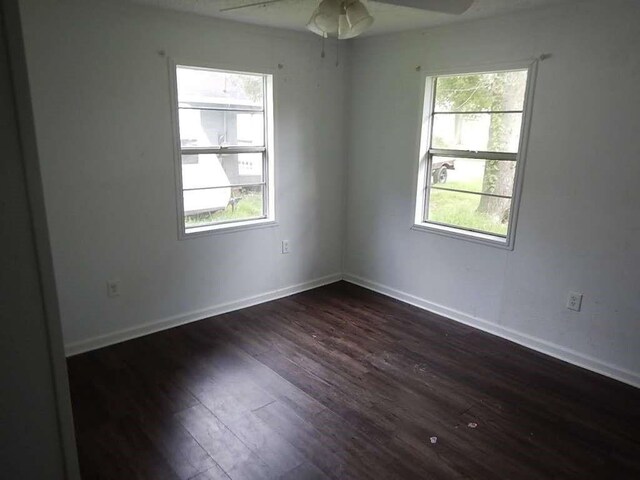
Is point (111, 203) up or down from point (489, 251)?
up

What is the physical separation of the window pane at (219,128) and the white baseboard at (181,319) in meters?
1.31

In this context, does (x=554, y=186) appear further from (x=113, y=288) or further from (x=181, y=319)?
(x=113, y=288)

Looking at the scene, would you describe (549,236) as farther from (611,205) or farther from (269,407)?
(269,407)

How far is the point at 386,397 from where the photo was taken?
2.60 metres

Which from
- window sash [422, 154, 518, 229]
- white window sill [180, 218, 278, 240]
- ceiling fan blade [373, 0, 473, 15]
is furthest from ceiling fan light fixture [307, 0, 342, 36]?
white window sill [180, 218, 278, 240]

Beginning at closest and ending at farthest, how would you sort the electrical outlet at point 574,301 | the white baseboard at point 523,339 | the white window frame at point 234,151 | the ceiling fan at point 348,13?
1. the ceiling fan at point 348,13
2. the white baseboard at point 523,339
3. the electrical outlet at point 574,301
4. the white window frame at point 234,151

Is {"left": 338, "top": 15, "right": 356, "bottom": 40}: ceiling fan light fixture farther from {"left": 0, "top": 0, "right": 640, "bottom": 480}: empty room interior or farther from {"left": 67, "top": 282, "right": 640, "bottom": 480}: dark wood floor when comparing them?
{"left": 67, "top": 282, "right": 640, "bottom": 480}: dark wood floor

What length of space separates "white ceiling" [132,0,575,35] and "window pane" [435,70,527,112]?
0.41 m

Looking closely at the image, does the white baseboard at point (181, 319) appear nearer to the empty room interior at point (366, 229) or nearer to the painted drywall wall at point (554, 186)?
the empty room interior at point (366, 229)

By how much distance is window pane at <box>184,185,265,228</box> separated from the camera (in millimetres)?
3459

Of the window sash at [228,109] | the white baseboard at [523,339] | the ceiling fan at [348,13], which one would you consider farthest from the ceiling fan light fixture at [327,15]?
the white baseboard at [523,339]

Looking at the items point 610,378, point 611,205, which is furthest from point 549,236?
point 610,378

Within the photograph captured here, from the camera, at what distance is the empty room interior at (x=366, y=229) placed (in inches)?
89.8

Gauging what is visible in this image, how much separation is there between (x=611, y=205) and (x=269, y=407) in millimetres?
2355
